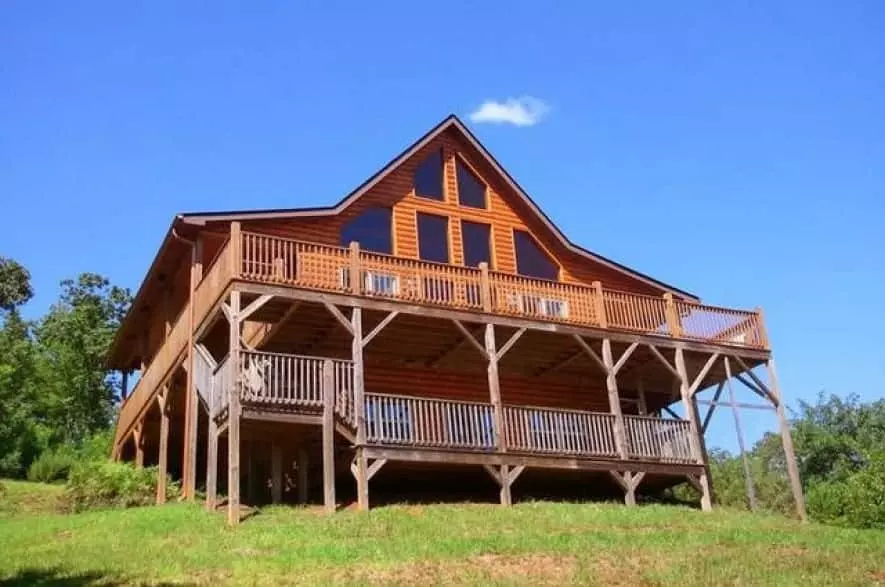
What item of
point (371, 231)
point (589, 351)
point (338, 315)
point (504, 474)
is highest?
point (371, 231)

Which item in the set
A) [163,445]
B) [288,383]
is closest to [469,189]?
[288,383]

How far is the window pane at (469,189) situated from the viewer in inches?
1032

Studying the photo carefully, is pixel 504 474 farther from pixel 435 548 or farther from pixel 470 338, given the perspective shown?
pixel 435 548

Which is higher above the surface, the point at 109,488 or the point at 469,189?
the point at 469,189

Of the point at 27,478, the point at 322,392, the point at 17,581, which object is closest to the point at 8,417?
the point at 27,478

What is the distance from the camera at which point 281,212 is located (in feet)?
74.2

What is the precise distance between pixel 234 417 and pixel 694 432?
37.2ft

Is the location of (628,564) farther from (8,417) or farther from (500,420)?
(8,417)

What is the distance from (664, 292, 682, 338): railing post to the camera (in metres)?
24.6

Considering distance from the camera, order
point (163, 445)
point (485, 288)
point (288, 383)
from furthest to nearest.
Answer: point (163, 445) → point (485, 288) → point (288, 383)

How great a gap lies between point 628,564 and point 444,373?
10897mm

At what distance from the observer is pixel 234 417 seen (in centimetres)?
1812

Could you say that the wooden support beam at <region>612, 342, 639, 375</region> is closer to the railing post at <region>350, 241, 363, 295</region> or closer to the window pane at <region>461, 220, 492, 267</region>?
the window pane at <region>461, 220, 492, 267</region>

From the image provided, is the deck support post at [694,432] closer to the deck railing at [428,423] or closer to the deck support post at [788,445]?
the deck support post at [788,445]
